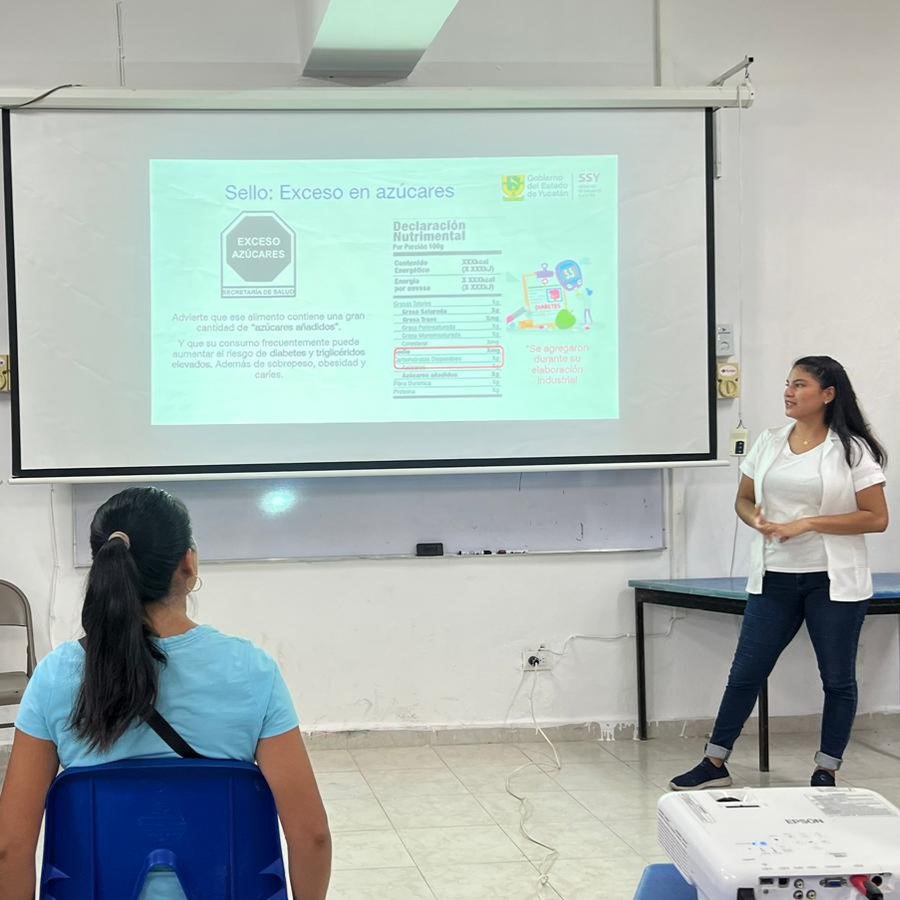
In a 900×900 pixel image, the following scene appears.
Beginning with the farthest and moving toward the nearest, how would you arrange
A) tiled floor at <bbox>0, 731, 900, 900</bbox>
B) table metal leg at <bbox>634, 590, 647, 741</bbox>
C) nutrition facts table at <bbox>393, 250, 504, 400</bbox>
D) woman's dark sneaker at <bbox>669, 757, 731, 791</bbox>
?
1. table metal leg at <bbox>634, 590, 647, 741</bbox>
2. nutrition facts table at <bbox>393, 250, 504, 400</bbox>
3. woman's dark sneaker at <bbox>669, 757, 731, 791</bbox>
4. tiled floor at <bbox>0, 731, 900, 900</bbox>

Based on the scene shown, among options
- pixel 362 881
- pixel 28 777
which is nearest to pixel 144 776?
pixel 28 777

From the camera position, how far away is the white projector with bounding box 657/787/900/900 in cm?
112

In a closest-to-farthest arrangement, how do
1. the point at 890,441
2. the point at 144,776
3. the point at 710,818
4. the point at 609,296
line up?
the point at 710,818 → the point at 144,776 → the point at 609,296 → the point at 890,441

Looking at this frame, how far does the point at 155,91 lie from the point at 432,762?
2.77 m

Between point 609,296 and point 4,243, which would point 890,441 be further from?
point 4,243

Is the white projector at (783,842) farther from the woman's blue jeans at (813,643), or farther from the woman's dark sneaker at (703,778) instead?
the woman's dark sneaker at (703,778)

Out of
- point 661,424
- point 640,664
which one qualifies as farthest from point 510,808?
point 661,424

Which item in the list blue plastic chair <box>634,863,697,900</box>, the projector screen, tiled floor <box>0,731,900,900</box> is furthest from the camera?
the projector screen

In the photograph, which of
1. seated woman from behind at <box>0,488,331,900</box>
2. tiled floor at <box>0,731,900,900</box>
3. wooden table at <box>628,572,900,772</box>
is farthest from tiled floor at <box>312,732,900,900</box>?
seated woman from behind at <box>0,488,331,900</box>

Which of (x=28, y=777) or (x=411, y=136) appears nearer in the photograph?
(x=28, y=777)

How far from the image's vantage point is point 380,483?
4.75 m

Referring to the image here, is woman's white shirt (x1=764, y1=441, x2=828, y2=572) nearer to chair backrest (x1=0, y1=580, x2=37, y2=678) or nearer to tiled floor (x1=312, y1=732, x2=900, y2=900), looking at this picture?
tiled floor (x1=312, y1=732, x2=900, y2=900)

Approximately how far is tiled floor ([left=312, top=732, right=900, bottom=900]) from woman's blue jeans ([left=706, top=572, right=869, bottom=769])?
1.04 feet

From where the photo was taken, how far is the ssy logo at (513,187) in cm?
464
